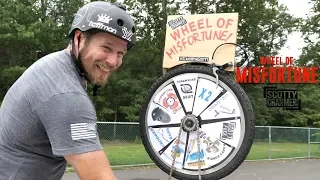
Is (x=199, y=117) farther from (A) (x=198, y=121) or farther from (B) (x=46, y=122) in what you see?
(B) (x=46, y=122)

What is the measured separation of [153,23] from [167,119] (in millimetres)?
25843

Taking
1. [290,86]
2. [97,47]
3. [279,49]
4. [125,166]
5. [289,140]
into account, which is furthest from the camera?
[279,49]

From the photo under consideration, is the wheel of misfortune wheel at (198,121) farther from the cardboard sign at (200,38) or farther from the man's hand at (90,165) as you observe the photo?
the man's hand at (90,165)

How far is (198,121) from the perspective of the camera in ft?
11.0

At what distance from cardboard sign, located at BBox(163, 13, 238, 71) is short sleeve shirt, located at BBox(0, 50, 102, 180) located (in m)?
1.78

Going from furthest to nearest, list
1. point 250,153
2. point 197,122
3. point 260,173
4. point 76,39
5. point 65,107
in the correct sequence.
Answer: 1. point 250,153
2. point 260,173
3. point 197,122
4. point 76,39
5. point 65,107

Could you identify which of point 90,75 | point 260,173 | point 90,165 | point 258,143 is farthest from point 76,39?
point 258,143

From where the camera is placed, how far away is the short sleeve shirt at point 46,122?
1.48 metres

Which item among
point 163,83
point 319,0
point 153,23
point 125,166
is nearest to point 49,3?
point 153,23

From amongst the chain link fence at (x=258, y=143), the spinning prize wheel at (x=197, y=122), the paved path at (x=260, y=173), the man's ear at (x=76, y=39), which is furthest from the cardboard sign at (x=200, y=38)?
the chain link fence at (x=258, y=143)

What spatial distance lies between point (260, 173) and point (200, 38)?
10.3 meters

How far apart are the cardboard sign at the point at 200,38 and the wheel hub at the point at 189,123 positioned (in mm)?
428

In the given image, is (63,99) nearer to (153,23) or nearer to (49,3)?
(153,23)

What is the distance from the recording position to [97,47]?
5.51 ft
